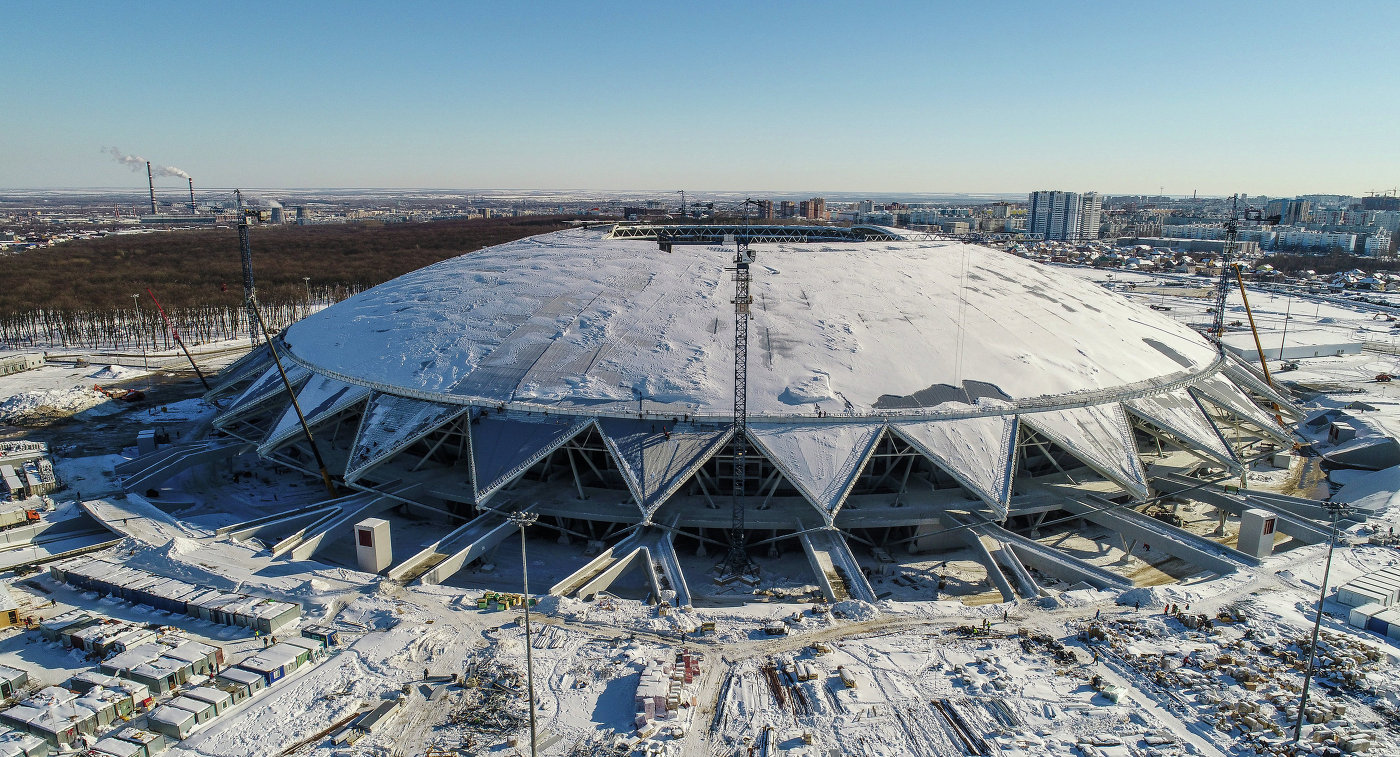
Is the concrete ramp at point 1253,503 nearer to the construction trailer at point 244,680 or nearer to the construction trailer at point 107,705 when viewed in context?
the construction trailer at point 244,680

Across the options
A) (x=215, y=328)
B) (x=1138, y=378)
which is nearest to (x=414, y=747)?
(x=1138, y=378)

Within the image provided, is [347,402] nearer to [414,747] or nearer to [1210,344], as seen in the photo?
[414,747]

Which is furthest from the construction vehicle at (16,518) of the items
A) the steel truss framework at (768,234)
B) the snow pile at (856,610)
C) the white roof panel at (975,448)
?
the white roof panel at (975,448)

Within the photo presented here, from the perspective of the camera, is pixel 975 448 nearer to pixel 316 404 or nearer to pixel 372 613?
pixel 372 613

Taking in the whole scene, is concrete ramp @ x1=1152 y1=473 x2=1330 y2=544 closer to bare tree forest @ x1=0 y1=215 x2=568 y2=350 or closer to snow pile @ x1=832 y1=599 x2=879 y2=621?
snow pile @ x1=832 y1=599 x2=879 y2=621

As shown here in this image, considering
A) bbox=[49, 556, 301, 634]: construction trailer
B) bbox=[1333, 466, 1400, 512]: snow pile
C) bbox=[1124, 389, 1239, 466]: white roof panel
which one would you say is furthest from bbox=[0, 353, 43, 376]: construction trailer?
bbox=[1333, 466, 1400, 512]: snow pile

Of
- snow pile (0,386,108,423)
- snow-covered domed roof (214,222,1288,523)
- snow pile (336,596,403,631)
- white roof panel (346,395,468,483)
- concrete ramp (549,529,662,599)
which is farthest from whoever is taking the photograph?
snow pile (0,386,108,423)
